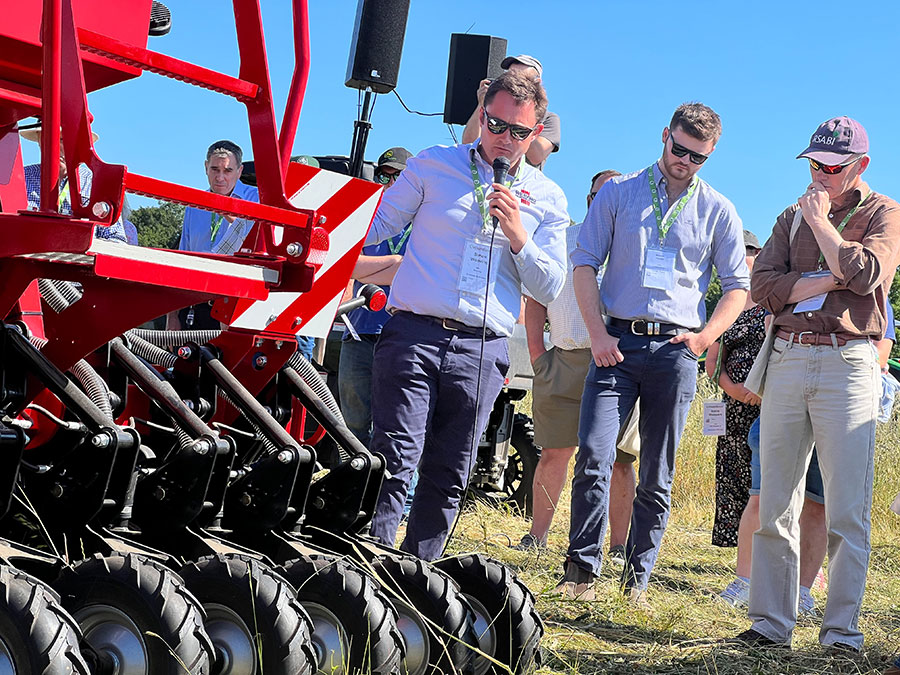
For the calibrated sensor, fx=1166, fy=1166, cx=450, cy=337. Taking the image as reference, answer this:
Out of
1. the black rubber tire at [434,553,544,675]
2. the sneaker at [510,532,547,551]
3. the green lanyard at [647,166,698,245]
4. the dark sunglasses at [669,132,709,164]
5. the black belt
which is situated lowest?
the sneaker at [510,532,547,551]

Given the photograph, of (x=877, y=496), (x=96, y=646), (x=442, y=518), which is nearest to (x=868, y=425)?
(x=442, y=518)

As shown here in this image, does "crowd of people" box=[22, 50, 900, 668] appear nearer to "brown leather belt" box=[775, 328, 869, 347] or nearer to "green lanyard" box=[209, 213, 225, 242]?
"brown leather belt" box=[775, 328, 869, 347]

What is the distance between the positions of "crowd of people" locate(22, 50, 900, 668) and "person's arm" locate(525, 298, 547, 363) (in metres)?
1.20

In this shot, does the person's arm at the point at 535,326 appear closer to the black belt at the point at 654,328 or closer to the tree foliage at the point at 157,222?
the black belt at the point at 654,328

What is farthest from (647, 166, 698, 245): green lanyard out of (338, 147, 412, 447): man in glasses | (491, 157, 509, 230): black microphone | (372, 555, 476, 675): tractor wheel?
(372, 555, 476, 675): tractor wheel

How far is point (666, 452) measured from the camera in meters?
5.52

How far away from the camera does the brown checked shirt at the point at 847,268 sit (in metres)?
4.79

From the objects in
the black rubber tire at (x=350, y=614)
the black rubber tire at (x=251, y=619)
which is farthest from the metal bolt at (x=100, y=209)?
the black rubber tire at (x=350, y=614)

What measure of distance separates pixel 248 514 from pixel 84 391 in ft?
2.20

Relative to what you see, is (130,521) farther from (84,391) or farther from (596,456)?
(596,456)

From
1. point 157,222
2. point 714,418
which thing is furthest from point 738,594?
point 157,222

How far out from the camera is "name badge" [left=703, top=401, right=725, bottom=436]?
21.5 feet

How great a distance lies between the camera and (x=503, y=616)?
3725 mm

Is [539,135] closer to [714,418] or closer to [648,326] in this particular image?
[648,326]
